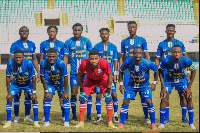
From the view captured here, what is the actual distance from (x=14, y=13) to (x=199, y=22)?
21.3 metres

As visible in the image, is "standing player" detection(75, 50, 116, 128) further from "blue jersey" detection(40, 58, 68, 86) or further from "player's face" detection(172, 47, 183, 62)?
"player's face" detection(172, 47, 183, 62)

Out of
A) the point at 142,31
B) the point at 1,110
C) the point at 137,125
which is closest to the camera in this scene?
the point at 137,125

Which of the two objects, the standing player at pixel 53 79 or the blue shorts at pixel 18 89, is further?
the blue shorts at pixel 18 89

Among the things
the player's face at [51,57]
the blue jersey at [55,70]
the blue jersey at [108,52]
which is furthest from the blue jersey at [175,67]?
the player's face at [51,57]

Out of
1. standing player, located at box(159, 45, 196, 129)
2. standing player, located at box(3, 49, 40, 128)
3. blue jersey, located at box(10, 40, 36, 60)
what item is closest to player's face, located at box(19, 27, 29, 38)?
blue jersey, located at box(10, 40, 36, 60)

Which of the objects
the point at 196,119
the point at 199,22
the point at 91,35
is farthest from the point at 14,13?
the point at 196,119

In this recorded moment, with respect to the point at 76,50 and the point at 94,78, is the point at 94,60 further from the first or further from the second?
the point at 76,50

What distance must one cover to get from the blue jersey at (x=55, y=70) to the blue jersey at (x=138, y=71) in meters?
1.22

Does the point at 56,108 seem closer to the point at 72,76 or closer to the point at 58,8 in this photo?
the point at 72,76

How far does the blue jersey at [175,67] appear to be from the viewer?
6.57 meters

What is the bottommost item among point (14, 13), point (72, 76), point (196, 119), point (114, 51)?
point (196, 119)

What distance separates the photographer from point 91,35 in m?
32.4

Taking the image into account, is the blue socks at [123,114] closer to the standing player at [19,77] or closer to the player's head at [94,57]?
the player's head at [94,57]

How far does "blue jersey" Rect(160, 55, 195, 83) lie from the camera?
6.57 metres
